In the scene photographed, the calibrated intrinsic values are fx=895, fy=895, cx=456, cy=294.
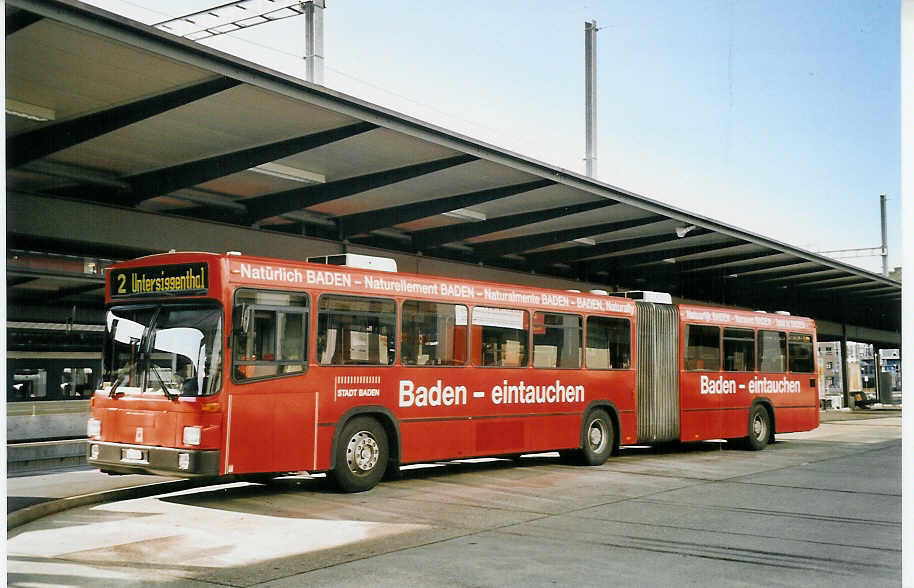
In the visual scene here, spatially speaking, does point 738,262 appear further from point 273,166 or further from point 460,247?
point 273,166

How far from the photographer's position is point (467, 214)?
765 inches

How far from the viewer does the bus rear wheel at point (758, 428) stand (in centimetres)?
1919

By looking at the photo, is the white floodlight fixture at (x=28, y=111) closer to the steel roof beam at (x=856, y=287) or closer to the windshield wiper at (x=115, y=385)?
the windshield wiper at (x=115, y=385)

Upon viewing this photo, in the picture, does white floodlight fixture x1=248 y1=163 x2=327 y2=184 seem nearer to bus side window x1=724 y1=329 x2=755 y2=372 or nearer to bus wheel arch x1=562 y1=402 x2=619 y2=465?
bus wheel arch x1=562 y1=402 x2=619 y2=465

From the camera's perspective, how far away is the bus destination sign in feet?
34.3

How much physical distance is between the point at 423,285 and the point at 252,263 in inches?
116

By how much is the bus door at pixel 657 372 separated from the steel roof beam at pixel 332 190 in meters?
4.90

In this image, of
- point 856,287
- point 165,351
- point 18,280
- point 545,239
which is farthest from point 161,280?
point 856,287

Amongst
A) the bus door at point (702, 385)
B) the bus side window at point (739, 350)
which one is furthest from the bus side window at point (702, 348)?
the bus side window at point (739, 350)

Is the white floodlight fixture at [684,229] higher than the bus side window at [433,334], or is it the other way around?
the white floodlight fixture at [684,229]

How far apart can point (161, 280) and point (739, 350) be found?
41.4 ft

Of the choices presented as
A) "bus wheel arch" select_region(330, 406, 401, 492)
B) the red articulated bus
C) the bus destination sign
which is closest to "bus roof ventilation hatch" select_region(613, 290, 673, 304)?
the red articulated bus

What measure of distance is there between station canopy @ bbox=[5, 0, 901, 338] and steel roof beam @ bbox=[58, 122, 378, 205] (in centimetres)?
2

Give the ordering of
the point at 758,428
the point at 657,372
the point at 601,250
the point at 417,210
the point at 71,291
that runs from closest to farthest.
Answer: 1. the point at 657,372
2. the point at 417,210
3. the point at 758,428
4. the point at 71,291
5. the point at 601,250
